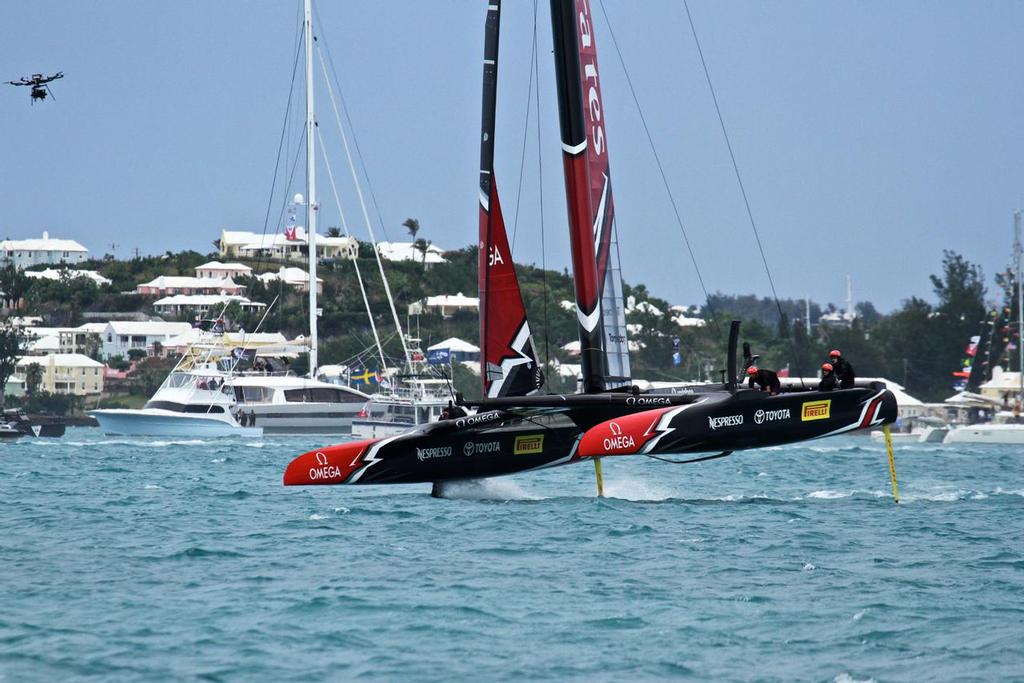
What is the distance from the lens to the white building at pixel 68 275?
9644 centimetres

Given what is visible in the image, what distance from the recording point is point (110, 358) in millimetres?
80312

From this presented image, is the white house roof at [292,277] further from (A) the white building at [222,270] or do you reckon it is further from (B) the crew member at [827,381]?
(B) the crew member at [827,381]

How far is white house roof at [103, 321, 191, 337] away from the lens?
274 feet

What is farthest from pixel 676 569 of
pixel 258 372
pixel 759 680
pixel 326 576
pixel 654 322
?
pixel 654 322

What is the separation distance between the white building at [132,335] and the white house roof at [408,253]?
56.6 ft

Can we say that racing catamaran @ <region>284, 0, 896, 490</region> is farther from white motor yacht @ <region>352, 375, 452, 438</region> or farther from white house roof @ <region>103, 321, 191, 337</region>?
white house roof @ <region>103, 321, 191, 337</region>

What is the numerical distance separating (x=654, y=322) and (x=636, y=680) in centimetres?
7170

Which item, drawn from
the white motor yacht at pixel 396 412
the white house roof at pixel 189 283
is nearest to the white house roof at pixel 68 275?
the white house roof at pixel 189 283

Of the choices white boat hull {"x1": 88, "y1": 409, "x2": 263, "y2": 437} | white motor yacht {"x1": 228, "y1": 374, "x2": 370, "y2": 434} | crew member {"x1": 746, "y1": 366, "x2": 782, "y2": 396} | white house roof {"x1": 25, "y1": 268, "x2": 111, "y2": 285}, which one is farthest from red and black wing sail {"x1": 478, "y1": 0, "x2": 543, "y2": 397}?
white house roof {"x1": 25, "y1": 268, "x2": 111, "y2": 285}

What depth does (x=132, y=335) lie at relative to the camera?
83.8 m

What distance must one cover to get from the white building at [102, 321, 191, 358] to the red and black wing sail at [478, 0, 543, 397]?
66391 mm

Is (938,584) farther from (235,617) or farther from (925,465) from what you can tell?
(925,465)

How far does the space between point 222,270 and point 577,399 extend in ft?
276

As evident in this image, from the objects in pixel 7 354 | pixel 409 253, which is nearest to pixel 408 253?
pixel 409 253
